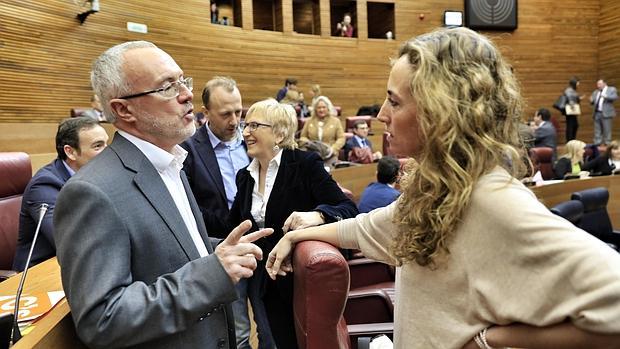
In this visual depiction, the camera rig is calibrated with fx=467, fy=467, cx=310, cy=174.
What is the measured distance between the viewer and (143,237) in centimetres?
97

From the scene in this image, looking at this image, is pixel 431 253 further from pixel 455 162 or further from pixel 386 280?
pixel 386 280

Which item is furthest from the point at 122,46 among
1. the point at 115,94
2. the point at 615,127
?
the point at 615,127

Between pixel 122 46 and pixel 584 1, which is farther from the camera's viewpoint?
pixel 584 1

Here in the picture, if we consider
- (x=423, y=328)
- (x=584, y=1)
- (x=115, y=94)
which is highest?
(x=584, y=1)

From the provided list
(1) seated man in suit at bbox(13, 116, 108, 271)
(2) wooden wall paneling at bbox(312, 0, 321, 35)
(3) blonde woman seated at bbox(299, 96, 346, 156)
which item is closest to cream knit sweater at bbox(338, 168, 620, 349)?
(1) seated man in suit at bbox(13, 116, 108, 271)

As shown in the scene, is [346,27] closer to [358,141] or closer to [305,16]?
[305,16]

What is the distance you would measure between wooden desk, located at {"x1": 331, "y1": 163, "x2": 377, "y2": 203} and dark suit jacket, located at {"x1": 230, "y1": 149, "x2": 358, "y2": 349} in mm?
2744

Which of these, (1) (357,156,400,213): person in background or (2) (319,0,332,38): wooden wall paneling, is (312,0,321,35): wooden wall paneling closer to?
(2) (319,0,332,38): wooden wall paneling

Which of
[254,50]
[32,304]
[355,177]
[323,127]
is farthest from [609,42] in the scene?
[32,304]

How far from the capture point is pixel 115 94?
110cm

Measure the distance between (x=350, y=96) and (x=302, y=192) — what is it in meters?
8.76

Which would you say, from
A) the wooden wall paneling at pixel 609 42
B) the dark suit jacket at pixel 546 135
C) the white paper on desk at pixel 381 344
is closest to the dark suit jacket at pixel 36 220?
the white paper on desk at pixel 381 344

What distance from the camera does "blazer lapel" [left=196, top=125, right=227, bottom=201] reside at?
2289mm

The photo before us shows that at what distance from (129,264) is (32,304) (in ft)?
2.00
